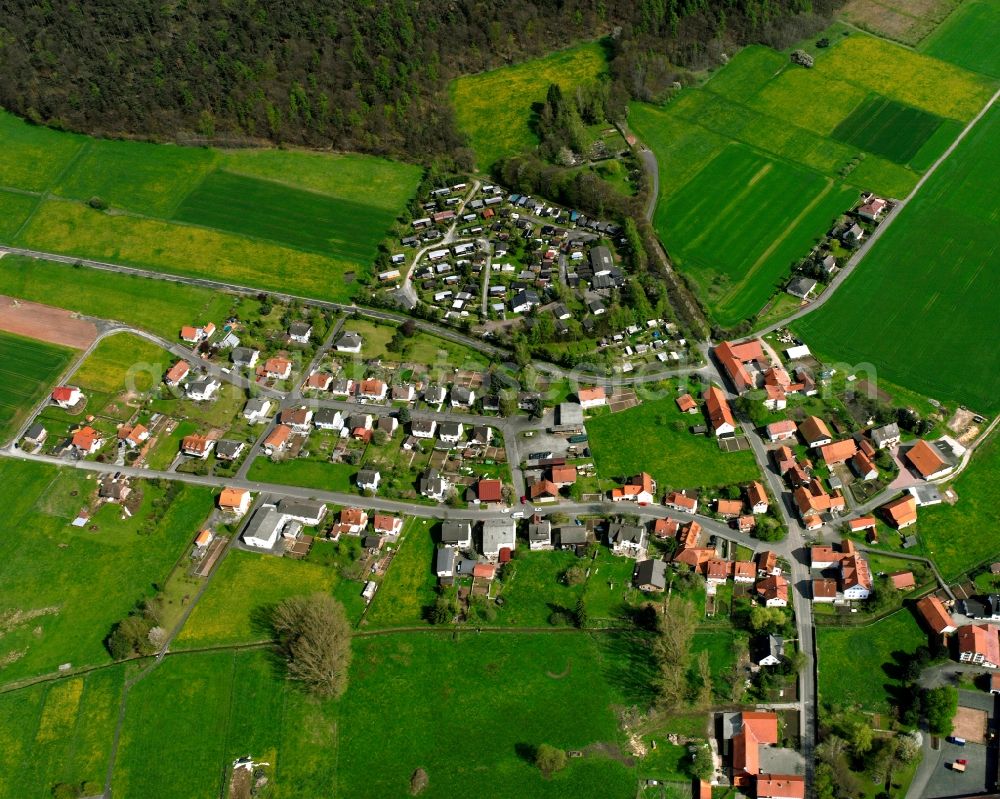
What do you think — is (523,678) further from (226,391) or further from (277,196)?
(277,196)

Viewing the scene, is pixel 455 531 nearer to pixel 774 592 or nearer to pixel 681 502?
pixel 681 502

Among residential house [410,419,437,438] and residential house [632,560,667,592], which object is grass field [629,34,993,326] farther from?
residential house [410,419,437,438]

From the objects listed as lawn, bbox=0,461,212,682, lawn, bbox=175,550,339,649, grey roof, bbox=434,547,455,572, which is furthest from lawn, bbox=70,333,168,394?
grey roof, bbox=434,547,455,572

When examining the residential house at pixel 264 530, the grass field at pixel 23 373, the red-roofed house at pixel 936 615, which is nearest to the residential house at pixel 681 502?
the red-roofed house at pixel 936 615

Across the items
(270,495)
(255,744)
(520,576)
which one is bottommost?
(255,744)

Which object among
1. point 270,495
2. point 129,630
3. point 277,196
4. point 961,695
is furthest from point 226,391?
point 961,695

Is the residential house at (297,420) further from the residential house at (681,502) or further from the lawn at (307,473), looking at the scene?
the residential house at (681,502)
